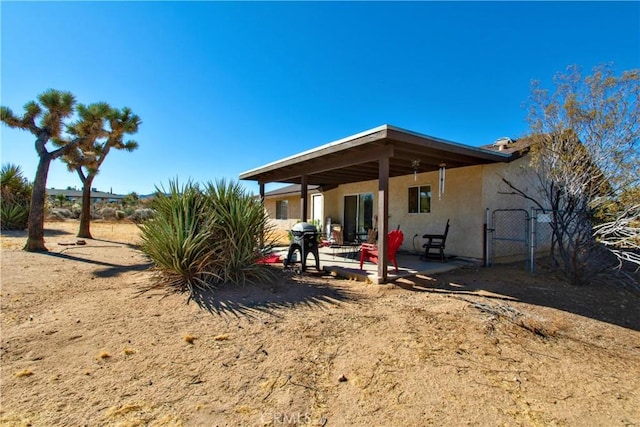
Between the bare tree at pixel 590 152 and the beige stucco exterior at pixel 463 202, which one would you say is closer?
the bare tree at pixel 590 152

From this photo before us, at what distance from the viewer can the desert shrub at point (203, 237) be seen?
4918 millimetres

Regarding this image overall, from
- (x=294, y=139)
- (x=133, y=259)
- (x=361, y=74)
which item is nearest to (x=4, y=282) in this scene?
(x=133, y=259)

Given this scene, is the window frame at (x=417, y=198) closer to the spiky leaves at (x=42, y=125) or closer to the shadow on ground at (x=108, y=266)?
the shadow on ground at (x=108, y=266)

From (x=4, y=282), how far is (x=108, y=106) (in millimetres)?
8201

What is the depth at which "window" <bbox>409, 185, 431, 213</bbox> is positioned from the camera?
9281mm

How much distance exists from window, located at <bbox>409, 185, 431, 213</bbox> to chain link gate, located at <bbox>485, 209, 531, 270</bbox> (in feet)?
6.17

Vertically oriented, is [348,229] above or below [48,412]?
above

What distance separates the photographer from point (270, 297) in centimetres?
466

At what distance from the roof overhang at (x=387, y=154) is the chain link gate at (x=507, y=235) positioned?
5.46ft

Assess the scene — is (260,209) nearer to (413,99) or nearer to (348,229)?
(348,229)

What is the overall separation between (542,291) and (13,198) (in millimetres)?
19893

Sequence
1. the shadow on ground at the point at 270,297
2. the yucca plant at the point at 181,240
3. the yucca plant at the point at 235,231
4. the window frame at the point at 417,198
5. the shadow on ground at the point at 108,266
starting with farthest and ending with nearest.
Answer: the window frame at the point at 417,198 → the shadow on ground at the point at 108,266 → the yucca plant at the point at 235,231 → the yucca plant at the point at 181,240 → the shadow on ground at the point at 270,297

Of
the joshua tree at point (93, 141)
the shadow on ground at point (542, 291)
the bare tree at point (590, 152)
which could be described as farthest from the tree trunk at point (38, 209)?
the bare tree at point (590, 152)

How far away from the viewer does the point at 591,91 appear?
566 cm
